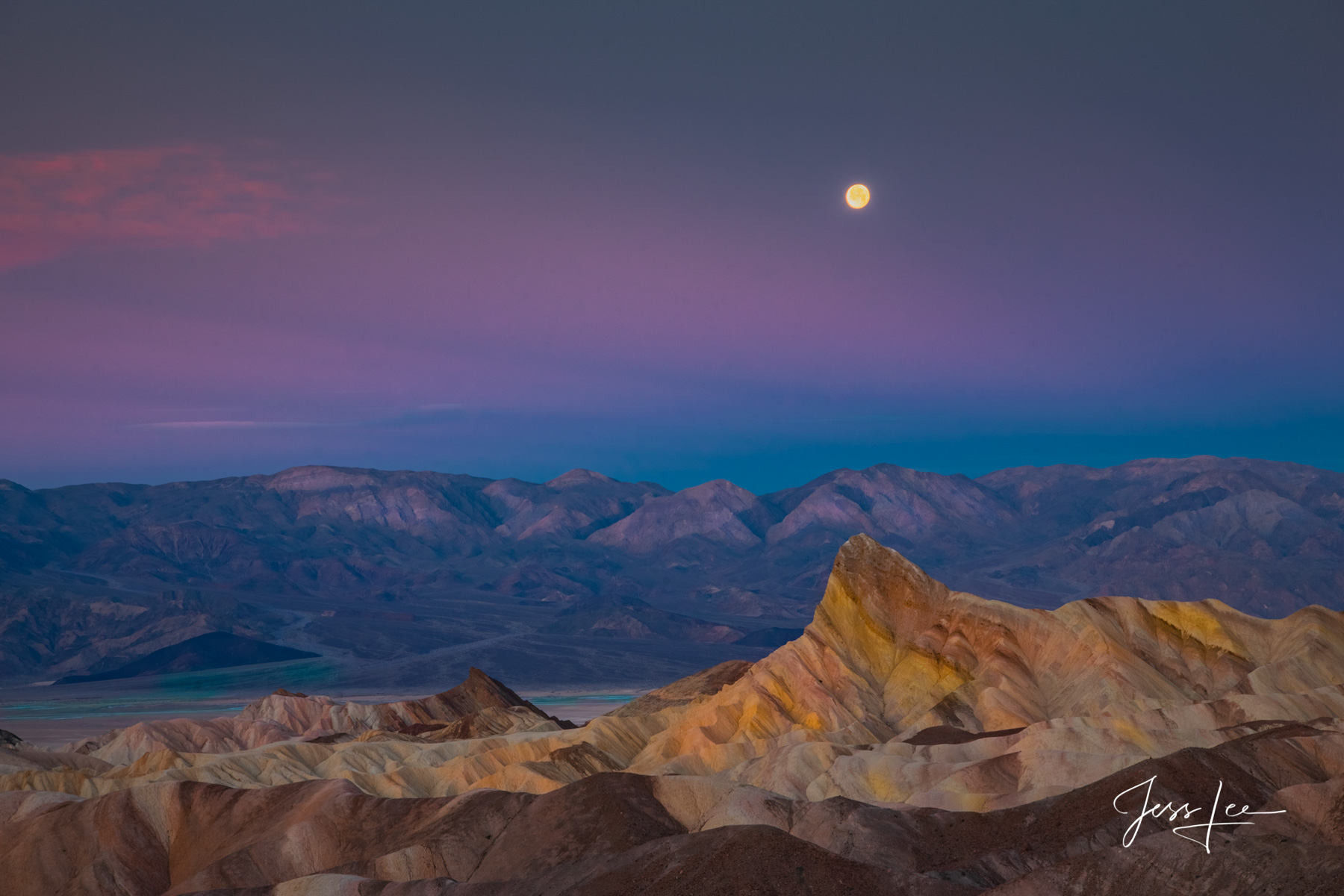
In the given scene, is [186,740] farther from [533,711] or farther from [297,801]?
[297,801]

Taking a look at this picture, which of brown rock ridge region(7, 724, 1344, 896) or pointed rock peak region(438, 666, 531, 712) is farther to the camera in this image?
pointed rock peak region(438, 666, 531, 712)

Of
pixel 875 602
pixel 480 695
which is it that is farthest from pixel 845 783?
pixel 480 695

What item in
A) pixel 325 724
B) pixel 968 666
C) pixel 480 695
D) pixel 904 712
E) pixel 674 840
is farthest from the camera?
pixel 480 695

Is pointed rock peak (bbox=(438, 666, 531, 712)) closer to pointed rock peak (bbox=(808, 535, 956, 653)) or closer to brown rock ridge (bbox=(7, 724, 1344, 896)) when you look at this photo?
pointed rock peak (bbox=(808, 535, 956, 653))

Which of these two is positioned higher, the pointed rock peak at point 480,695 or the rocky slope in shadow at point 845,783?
the rocky slope in shadow at point 845,783

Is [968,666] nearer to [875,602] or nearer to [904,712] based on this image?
[904,712]

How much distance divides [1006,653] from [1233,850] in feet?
173

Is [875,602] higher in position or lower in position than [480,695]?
higher
